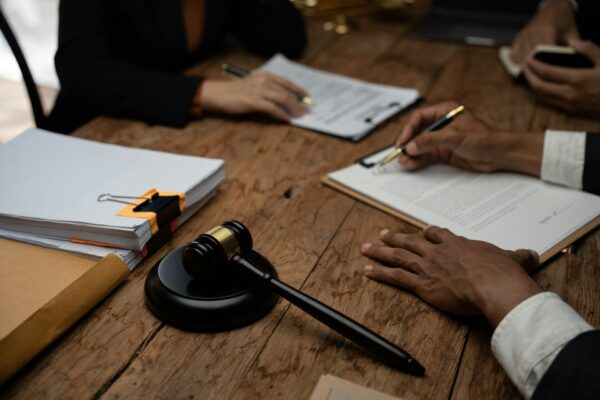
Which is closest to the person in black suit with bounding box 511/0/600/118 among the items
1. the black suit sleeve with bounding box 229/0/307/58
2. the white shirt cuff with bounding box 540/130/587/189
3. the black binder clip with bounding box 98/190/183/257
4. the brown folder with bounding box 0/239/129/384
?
the white shirt cuff with bounding box 540/130/587/189

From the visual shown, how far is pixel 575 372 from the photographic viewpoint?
1.97ft

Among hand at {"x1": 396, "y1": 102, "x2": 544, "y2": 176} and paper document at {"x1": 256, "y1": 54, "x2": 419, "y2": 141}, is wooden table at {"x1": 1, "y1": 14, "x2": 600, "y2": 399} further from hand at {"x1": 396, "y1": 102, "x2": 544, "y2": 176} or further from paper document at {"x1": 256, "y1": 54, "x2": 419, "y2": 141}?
hand at {"x1": 396, "y1": 102, "x2": 544, "y2": 176}

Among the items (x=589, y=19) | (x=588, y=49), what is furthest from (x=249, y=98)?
(x=589, y=19)

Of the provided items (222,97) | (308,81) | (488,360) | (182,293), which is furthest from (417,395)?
(308,81)

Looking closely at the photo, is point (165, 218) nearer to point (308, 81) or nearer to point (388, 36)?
point (308, 81)

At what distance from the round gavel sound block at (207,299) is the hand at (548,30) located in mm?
1090

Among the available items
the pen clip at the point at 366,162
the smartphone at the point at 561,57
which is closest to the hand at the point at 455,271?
→ the pen clip at the point at 366,162

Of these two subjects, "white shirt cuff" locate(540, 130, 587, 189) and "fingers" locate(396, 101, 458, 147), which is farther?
"fingers" locate(396, 101, 458, 147)

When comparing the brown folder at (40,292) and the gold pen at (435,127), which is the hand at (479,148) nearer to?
the gold pen at (435,127)

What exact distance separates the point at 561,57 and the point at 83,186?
114cm

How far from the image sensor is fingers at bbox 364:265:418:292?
77 cm

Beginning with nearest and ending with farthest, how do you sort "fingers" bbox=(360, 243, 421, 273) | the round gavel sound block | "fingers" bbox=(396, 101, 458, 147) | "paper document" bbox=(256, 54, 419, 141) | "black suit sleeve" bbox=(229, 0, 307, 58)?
the round gavel sound block → "fingers" bbox=(360, 243, 421, 273) → "fingers" bbox=(396, 101, 458, 147) → "paper document" bbox=(256, 54, 419, 141) → "black suit sleeve" bbox=(229, 0, 307, 58)

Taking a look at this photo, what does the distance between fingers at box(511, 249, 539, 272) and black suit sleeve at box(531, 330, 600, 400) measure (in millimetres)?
170

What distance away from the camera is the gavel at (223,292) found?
680mm
